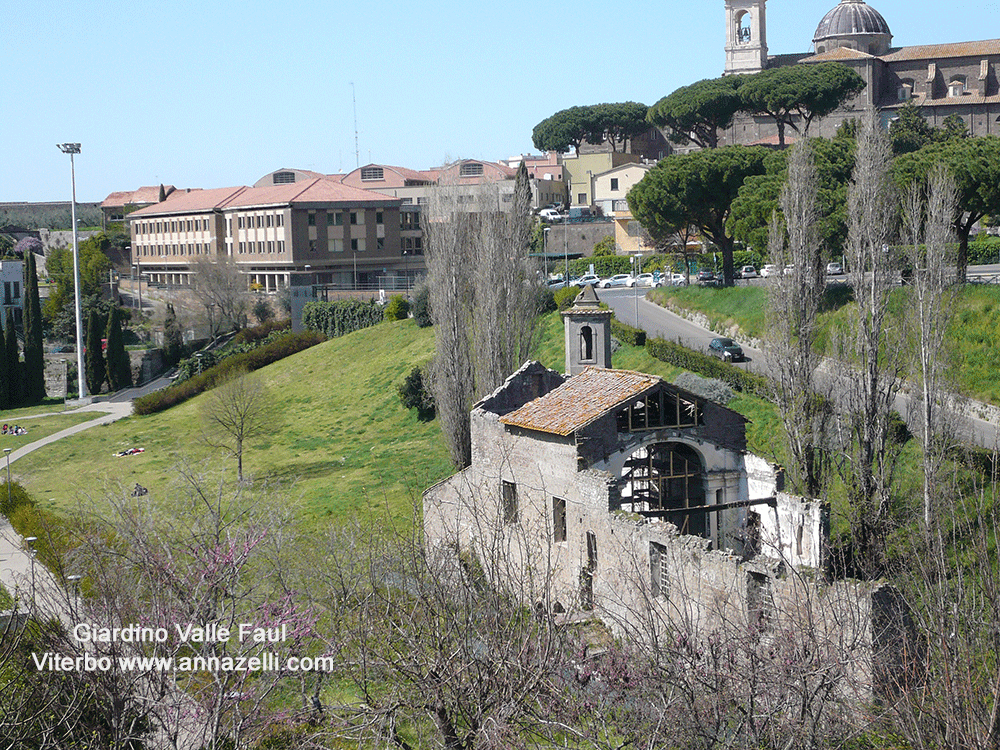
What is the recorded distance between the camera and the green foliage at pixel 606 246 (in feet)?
243

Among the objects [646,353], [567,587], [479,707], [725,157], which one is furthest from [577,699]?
[725,157]

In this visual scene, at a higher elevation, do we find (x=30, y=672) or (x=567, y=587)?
(x=30, y=672)

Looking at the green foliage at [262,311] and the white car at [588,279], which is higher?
the white car at [588,279]

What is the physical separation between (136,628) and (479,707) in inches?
156

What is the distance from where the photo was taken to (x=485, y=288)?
119 ft

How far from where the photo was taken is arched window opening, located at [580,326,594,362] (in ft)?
94.7

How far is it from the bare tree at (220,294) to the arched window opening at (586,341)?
1757 inches

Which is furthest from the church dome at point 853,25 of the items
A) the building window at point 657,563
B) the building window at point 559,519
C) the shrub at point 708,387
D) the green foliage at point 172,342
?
the building window at point 657,563

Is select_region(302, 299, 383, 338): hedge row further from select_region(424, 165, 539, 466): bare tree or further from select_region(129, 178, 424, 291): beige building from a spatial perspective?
select_region(424, 165, 539, 466): bare tree

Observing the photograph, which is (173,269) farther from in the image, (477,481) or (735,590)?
(735,590)

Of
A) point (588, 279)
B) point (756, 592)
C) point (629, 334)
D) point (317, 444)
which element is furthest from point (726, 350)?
point (588, 279)

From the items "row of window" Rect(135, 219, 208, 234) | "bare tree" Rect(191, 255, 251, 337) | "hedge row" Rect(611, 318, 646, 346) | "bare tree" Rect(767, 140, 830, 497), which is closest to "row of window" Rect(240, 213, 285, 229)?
"row of window" Rect(135, 219, 208, 234)

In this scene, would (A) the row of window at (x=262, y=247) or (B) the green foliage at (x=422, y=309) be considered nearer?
(B) the green foliage at (x=422, y=309)

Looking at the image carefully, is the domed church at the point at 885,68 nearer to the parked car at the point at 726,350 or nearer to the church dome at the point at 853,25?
the church dome at the point at 853,25
